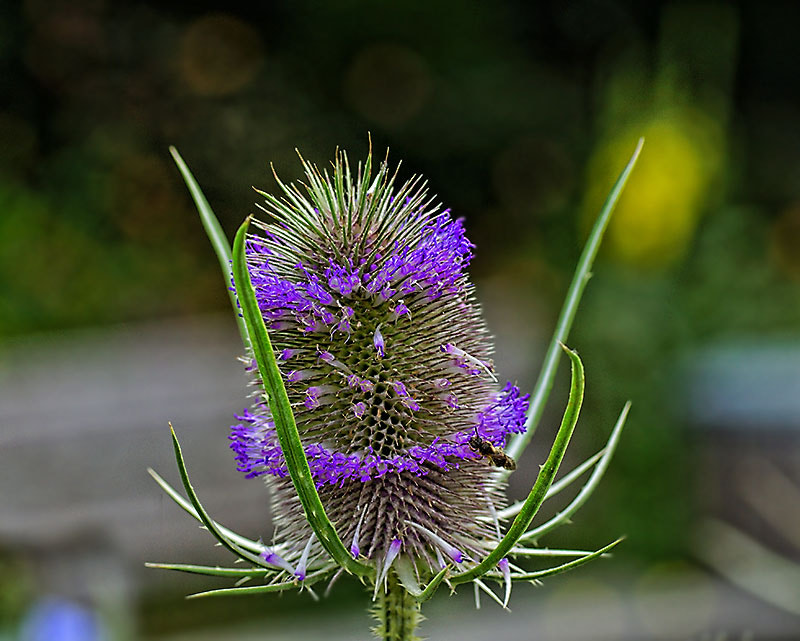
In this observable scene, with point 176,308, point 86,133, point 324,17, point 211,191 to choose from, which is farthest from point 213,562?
point 324,17

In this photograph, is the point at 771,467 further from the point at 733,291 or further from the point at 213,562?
the point at 213,562

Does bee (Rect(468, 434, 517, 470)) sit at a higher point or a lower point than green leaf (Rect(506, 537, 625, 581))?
higher

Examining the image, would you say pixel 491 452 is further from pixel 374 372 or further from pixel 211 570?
pixel 211 570

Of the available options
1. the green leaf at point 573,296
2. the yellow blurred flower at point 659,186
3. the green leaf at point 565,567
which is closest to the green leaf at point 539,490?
the green leaf at point 565,567

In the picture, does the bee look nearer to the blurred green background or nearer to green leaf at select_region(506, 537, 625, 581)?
green leaf at select_region(506, 537, 625, 581)

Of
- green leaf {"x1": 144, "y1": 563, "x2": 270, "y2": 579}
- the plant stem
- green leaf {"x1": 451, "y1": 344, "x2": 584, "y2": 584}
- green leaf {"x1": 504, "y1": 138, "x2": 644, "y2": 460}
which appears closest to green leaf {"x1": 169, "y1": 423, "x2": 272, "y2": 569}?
green leaf {"x1": 144, "y1": 563, "x2": 270, "y2": 579}

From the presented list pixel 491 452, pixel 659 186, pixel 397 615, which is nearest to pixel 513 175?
pixel 659 186
